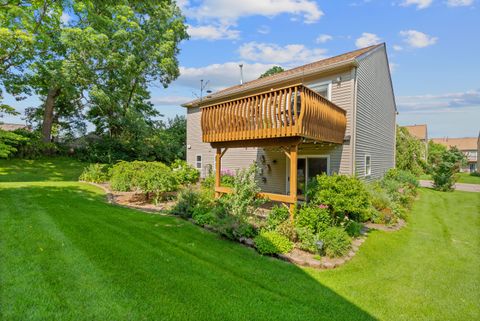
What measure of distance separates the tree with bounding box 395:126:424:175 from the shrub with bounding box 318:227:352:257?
18668 millimetres

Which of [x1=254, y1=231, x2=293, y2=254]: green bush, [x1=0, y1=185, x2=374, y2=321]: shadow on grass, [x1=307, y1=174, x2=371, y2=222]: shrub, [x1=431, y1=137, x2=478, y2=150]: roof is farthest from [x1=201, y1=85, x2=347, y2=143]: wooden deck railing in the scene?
[x1=431, y1=137, x2=478, y2=150]: roof

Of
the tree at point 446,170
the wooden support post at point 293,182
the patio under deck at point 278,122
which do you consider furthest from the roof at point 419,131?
the wooden support post at point 293,182

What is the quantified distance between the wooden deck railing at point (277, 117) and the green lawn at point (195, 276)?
130 inches

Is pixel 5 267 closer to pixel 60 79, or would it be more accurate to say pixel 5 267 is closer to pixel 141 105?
pixel 60 79

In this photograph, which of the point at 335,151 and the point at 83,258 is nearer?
the point at 83,258

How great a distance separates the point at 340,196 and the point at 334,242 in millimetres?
1326

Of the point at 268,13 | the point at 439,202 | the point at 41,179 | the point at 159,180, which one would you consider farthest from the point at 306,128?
the point at 41,179

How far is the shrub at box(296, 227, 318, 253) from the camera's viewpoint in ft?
17.7

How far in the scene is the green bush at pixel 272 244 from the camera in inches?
205

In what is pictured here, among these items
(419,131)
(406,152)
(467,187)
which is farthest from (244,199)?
(419,131)

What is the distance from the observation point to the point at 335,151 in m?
9.61

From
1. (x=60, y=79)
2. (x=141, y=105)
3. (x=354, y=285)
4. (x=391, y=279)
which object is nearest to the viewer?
→ (x=354, y=285)

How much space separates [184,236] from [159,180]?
144 inches

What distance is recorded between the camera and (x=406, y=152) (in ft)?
69.1
